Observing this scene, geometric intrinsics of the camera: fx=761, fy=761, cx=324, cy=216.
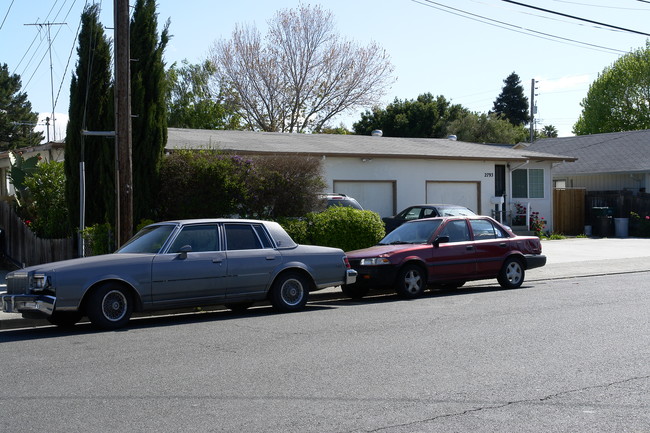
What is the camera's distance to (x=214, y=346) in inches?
362

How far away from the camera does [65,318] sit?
36.6 feet

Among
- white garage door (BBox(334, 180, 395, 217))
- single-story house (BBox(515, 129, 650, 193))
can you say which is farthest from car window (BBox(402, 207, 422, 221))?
single-story house (BBox(515, 129, 650, 193))

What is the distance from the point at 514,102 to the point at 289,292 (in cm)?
7927

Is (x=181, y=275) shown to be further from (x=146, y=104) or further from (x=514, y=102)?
(x=514, y=102)

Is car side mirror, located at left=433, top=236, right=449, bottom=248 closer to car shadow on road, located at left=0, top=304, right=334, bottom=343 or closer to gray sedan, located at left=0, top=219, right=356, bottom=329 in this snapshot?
gray sedan, located at left=0, top=219, right=356, bottom=329

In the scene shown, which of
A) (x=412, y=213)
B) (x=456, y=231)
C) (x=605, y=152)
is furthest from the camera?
(x=605, y=152)

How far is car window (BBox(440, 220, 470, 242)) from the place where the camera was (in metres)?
15.0

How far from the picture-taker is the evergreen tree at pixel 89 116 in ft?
59.3

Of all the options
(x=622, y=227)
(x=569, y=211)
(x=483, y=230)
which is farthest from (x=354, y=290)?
(x=569, y=211)

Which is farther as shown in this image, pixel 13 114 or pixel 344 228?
pixel 13 114

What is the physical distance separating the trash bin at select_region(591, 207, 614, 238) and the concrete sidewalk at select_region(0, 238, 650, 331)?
2.12 metres

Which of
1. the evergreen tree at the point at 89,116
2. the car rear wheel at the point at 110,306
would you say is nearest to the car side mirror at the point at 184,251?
the car rear wheel at the point at 110,306

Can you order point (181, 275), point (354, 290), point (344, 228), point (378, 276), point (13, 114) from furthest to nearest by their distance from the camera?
point (13, 114), point (344, 228), point (354, 290), point (378, 276), point (181, 275)

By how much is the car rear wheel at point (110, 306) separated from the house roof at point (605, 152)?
29328mm
